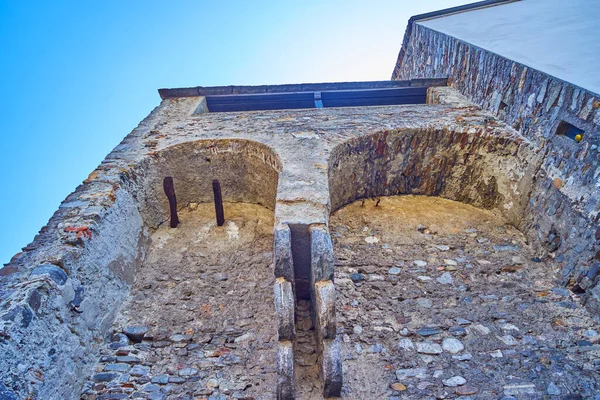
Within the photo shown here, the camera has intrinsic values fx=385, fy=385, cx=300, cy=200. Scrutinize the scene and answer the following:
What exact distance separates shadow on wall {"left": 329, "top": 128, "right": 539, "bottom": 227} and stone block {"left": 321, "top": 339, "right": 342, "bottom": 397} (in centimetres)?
179

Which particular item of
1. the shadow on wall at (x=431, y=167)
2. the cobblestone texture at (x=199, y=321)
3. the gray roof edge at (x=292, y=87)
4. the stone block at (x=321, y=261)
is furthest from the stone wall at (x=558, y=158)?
the cobblestone texture at (x=199, y=321)

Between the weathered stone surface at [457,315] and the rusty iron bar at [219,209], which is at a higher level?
the rusty iron bar at [219,209]

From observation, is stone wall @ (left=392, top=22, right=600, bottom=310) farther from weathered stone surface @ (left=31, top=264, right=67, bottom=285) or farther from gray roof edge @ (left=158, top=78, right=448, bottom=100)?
weathered stone surface @ (left=31, top=264, right=67, bottom=285)

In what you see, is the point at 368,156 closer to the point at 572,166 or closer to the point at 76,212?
the point at 572,166

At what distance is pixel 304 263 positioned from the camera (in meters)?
2.64

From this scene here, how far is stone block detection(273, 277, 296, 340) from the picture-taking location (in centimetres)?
222

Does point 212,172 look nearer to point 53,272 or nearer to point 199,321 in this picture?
point 199,321

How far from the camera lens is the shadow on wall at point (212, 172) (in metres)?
3.81

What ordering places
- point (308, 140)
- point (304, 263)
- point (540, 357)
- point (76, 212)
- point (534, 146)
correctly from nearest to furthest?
1. point (540, 357)
2. point (304, 263)
3. point (76, 212)
4. point (534, 146)
5. point (308, 140)

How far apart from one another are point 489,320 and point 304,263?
1393 millimetres

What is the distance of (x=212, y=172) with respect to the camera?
403cm

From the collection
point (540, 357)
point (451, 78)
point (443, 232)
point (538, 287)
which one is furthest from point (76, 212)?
point (451, 78)

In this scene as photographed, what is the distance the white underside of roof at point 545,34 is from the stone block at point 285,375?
2947mm

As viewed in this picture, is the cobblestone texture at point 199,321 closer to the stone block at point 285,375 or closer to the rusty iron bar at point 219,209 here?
the rusty iron bar at point 219,209
